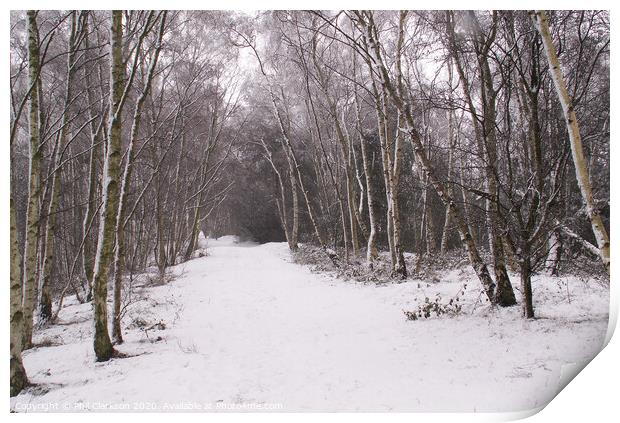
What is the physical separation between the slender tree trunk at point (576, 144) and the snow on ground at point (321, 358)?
49cm

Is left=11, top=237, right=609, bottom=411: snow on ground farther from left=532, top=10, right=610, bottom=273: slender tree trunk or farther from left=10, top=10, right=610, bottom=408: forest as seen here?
left=532, top=10, right=610, bottom=273: slender tree trunk

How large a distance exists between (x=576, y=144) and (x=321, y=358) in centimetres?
251

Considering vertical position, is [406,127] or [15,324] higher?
[406,127]

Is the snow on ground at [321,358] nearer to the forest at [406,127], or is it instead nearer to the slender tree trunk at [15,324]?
the slender tree trunk at [15,324]

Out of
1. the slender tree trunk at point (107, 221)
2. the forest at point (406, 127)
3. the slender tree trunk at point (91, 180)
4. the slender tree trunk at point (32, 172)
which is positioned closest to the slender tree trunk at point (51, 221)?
the forest at point (406, 127)

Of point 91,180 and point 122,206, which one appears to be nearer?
point 122,206

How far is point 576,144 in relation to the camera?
2.79m

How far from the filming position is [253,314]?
11.6 feet

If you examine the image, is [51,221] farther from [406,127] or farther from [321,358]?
[406,127]

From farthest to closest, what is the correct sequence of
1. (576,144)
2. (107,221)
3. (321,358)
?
(107,221), (321,358), (576,144)

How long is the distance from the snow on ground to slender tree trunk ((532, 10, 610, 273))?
0.49 m

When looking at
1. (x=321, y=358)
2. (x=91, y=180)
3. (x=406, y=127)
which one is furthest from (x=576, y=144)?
(x=91, y=180)

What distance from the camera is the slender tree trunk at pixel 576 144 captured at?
2.75m

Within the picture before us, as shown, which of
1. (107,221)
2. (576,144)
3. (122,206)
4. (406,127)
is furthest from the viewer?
(406,127)
